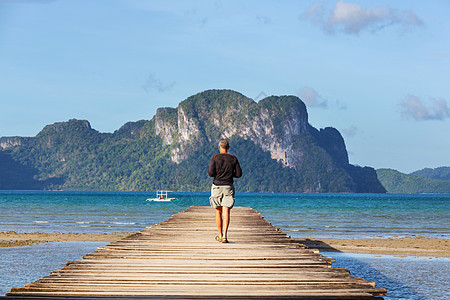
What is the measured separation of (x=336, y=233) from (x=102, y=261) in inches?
850

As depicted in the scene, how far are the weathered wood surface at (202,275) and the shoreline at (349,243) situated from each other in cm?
1119

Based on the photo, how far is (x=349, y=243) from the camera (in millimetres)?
23016

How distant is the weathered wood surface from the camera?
594cm

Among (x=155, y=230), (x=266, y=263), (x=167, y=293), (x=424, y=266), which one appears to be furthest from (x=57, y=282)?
(x=424, y=266)

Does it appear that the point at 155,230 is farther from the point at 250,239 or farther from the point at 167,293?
the point at 167,293

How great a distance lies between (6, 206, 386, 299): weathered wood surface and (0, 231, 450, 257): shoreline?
11.2 metres

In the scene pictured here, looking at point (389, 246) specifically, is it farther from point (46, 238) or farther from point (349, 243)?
point (46, 238)

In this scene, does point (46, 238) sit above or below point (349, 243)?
below

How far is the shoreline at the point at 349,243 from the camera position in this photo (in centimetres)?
2055

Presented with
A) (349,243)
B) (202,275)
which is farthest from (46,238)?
(202,275)

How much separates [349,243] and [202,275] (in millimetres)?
16910

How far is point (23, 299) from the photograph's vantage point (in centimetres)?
549

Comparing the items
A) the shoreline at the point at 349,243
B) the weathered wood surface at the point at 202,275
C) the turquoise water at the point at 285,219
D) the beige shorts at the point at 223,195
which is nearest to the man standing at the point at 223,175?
the beige shorts at the point at 223,195

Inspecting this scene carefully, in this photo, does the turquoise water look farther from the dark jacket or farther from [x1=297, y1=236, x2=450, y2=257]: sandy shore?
the dark jacket
